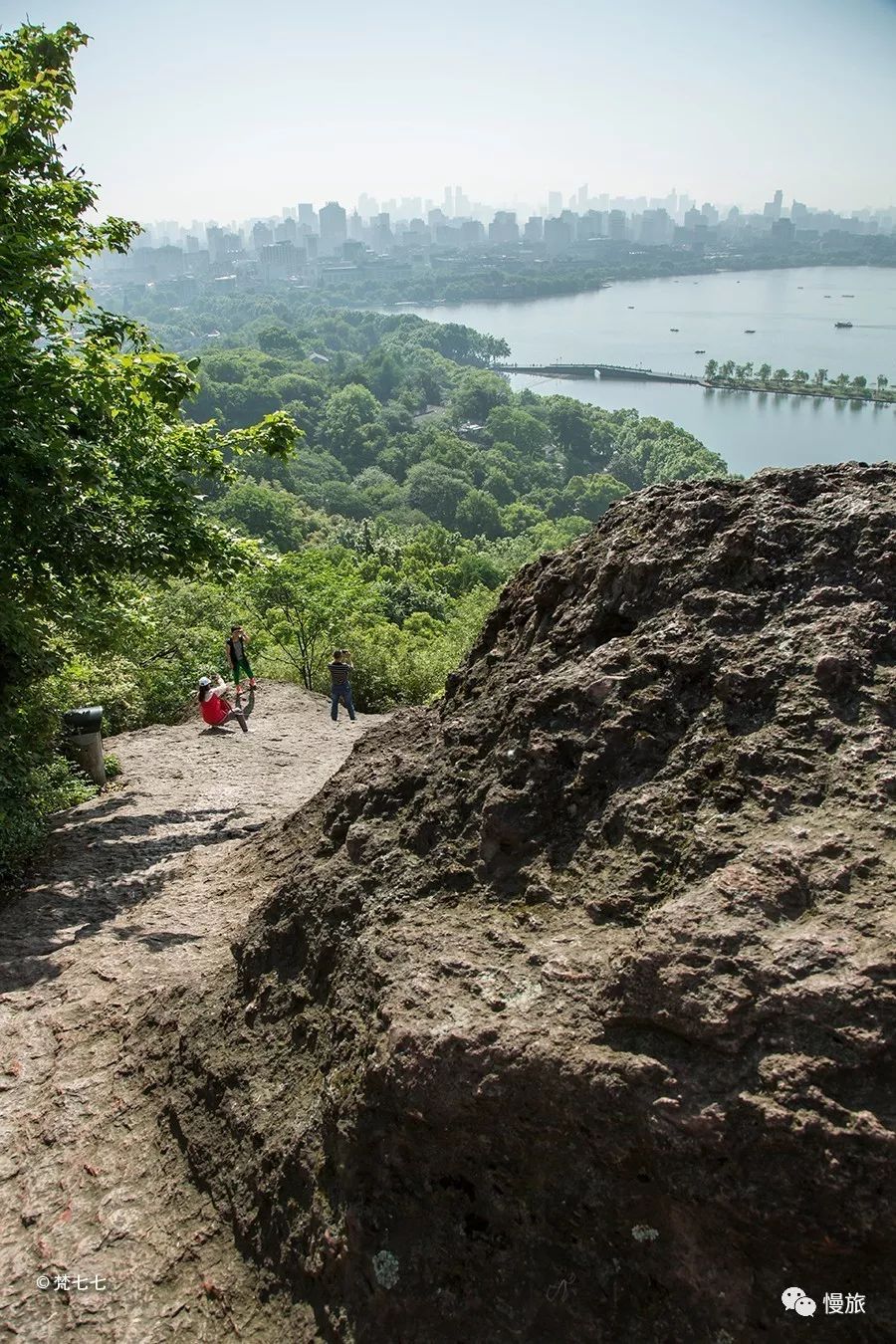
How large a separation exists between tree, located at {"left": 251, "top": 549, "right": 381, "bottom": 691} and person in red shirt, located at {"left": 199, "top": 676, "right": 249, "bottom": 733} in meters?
7.12

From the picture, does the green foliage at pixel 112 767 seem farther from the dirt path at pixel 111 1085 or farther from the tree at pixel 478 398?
the tree at pixel 478 398

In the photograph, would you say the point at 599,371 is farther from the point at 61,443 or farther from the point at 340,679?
the point at 61,443

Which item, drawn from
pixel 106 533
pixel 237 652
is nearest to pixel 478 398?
pixel 237 652

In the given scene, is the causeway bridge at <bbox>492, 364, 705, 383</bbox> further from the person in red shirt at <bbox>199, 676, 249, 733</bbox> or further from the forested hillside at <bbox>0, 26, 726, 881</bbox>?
the person in red shirt at <bbox>199, 676, 249, 733</bbox>

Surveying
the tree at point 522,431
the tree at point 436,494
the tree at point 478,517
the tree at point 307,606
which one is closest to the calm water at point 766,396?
the tree at point 522,431

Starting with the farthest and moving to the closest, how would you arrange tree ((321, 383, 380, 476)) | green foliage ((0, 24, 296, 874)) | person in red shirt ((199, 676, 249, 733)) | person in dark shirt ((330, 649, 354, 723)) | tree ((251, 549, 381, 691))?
1. tree ((321, 383, 380, 476))
2. tree ((251, 549, 381, 691))
3. person in dark shirt ((330, 649, 354, 723))
4. person in red shirt ((199, 676, 249, 733))
5. green foliage ((0, 24, 296, 874))

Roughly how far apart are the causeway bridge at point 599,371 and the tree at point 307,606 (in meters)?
138

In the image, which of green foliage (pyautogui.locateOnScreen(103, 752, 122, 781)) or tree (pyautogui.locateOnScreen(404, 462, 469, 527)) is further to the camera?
tree (pyautogui.locateOnScreen(404, 462, 469, 527))

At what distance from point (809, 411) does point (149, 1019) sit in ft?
437

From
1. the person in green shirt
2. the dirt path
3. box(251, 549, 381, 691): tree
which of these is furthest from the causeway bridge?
the dirt path

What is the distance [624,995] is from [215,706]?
36.0ft

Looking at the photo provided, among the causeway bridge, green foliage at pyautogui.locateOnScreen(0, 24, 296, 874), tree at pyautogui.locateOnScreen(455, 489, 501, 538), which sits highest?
the causeway bridge

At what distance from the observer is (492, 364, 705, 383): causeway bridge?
156 meters

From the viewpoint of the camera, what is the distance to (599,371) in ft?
556
